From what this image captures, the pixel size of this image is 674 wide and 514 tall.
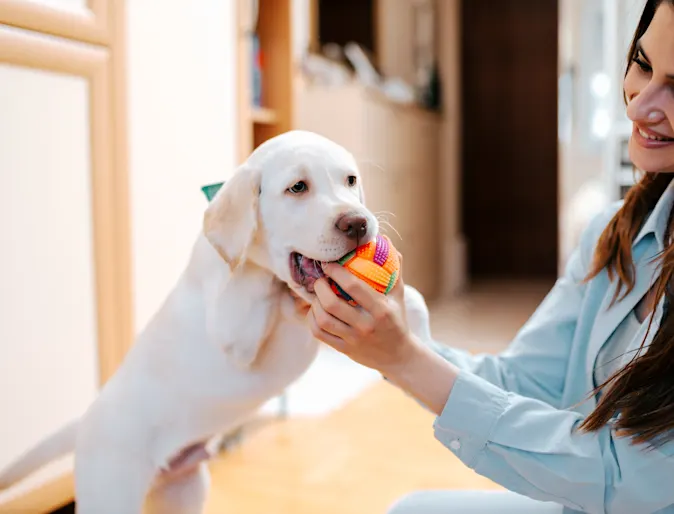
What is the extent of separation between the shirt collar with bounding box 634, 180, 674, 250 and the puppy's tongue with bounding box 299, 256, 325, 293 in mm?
474

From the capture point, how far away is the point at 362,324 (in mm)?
756

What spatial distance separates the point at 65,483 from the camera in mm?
1407

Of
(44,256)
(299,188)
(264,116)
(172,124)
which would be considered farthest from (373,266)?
(264,116)

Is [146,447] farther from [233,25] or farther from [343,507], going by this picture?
[233,25]

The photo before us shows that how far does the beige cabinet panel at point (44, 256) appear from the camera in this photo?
4.12 feet

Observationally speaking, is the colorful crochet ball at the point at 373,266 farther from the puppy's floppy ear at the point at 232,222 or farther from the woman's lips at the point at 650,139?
the woman's lips at the point at 650,139

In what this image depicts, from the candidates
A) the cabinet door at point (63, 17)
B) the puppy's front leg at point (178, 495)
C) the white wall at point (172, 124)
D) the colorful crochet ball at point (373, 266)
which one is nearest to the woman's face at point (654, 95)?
the colorful crochet ball at point (373, 266)

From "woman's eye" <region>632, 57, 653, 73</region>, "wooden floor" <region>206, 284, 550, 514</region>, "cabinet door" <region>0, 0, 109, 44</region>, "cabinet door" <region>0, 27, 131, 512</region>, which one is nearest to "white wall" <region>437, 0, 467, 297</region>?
"wooden floor" <region>206, 284, 550, 514</region>

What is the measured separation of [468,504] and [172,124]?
1.11 meters

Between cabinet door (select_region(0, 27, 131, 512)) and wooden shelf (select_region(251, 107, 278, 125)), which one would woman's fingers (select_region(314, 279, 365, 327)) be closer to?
cabinet door (select_region(0, 27, 131, 512))

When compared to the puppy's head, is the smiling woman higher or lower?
lower

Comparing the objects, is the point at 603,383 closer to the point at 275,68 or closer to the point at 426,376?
the point at 426,376

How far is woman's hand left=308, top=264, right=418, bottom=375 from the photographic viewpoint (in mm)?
755

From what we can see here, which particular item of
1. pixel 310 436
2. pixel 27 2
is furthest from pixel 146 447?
pixel 310 436
